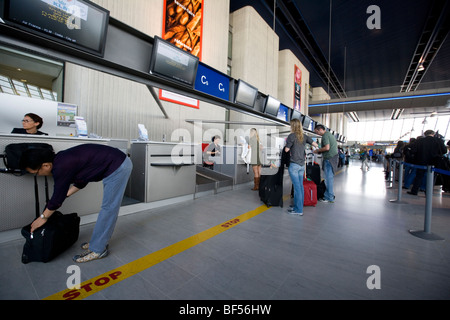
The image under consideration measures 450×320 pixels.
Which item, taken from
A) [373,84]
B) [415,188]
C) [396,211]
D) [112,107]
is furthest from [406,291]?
[373,84]

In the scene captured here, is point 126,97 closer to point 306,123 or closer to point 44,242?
point 44,242

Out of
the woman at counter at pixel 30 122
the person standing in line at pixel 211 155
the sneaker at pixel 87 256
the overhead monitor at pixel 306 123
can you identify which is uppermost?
the overhead monitor at pixel 306 123

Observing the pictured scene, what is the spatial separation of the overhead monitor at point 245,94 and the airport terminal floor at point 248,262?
3.25 metres

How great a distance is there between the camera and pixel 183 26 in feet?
21.7

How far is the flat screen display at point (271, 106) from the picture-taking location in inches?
255

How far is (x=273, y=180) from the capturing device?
414 cm

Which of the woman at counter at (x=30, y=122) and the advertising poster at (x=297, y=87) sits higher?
the advertising poster at (x=297, y=87)

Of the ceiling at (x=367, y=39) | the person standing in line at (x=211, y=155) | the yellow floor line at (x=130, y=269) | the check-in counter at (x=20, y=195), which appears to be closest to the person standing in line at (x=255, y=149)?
the person standing in line at (x=211, y=155)

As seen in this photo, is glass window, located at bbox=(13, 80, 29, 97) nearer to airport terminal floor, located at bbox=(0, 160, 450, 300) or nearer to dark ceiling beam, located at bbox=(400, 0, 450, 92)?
airport terminal floor, located at bbox=(0, 160, 450, 300)

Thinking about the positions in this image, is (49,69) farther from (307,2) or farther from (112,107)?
(307,2)

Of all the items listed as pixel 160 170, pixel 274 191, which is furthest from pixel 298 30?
pixel 160 170

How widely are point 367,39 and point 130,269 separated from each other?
56.1 ft

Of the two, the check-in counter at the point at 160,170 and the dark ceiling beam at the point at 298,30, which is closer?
the check-in counter at the point at 160,170

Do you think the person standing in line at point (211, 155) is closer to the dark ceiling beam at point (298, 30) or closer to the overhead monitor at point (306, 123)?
the overhead monitor at point (306, 123)
